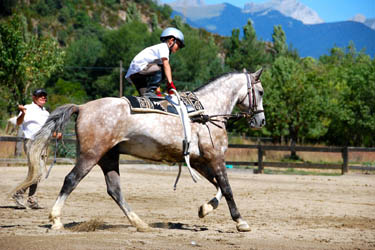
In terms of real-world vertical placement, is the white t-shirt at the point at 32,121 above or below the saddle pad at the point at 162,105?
below

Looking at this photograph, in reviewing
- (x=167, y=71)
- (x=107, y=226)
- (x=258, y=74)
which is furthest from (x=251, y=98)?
(x=107, y=226)

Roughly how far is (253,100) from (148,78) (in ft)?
6.26

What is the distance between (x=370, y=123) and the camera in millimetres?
36469

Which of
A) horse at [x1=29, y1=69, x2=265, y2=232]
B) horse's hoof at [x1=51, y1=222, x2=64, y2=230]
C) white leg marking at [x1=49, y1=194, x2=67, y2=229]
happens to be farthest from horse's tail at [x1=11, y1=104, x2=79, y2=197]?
horse's hoof at [x1=51, y1=222, x2=64, y2=230]

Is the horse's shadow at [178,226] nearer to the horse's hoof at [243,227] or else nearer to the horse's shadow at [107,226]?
the horse's shadow at [107,226]

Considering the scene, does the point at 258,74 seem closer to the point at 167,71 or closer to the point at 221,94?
the point at 221,94

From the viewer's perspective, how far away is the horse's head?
8.15 metres

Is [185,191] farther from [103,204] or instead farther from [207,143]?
[207,143]

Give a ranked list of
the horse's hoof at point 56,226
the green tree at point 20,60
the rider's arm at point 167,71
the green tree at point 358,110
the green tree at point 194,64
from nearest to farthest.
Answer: the horse's hoof at point 56,226 → the rider's arm at point 167,71 → the green tree at point 20,60 → the green tree at point 358,110 → the green tree at point 194,64

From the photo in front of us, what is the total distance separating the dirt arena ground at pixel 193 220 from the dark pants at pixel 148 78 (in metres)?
2.07

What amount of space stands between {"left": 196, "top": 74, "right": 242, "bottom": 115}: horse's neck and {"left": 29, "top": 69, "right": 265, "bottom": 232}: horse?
1.3 inches

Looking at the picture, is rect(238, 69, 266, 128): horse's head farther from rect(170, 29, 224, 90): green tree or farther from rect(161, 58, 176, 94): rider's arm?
rect(170, 29, 224, 90): green tree

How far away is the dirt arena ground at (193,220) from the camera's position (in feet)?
19.6

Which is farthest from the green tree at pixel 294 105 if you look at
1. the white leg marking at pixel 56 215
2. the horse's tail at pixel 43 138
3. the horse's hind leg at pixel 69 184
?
the white leg marking at pixel 56 215
